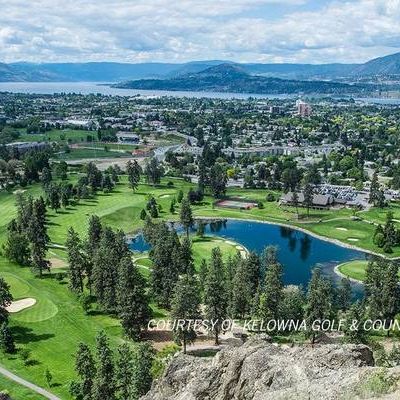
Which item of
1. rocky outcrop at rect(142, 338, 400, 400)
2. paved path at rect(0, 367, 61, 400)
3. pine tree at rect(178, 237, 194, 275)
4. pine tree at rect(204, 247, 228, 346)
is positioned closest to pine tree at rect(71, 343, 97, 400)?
paved path at rect(0, 367, 61, 400)

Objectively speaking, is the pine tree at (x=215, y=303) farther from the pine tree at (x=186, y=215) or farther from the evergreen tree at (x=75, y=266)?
the pine tree at (x=186, y=215)

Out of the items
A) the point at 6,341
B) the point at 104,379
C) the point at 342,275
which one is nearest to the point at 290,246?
the point at 342,275

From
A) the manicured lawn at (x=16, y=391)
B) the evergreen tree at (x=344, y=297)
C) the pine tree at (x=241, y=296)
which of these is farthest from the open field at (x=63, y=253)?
the evergreen tree at (x=344, y=297)

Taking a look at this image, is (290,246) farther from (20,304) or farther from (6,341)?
(6,341)

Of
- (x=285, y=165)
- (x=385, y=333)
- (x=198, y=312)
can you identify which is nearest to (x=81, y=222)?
(x=198, y=312)

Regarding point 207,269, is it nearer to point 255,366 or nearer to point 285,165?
point 255,366

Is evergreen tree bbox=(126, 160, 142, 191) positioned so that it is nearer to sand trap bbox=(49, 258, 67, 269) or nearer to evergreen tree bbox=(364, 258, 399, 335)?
sand trap bbox=(49, 258, 67, 269)
